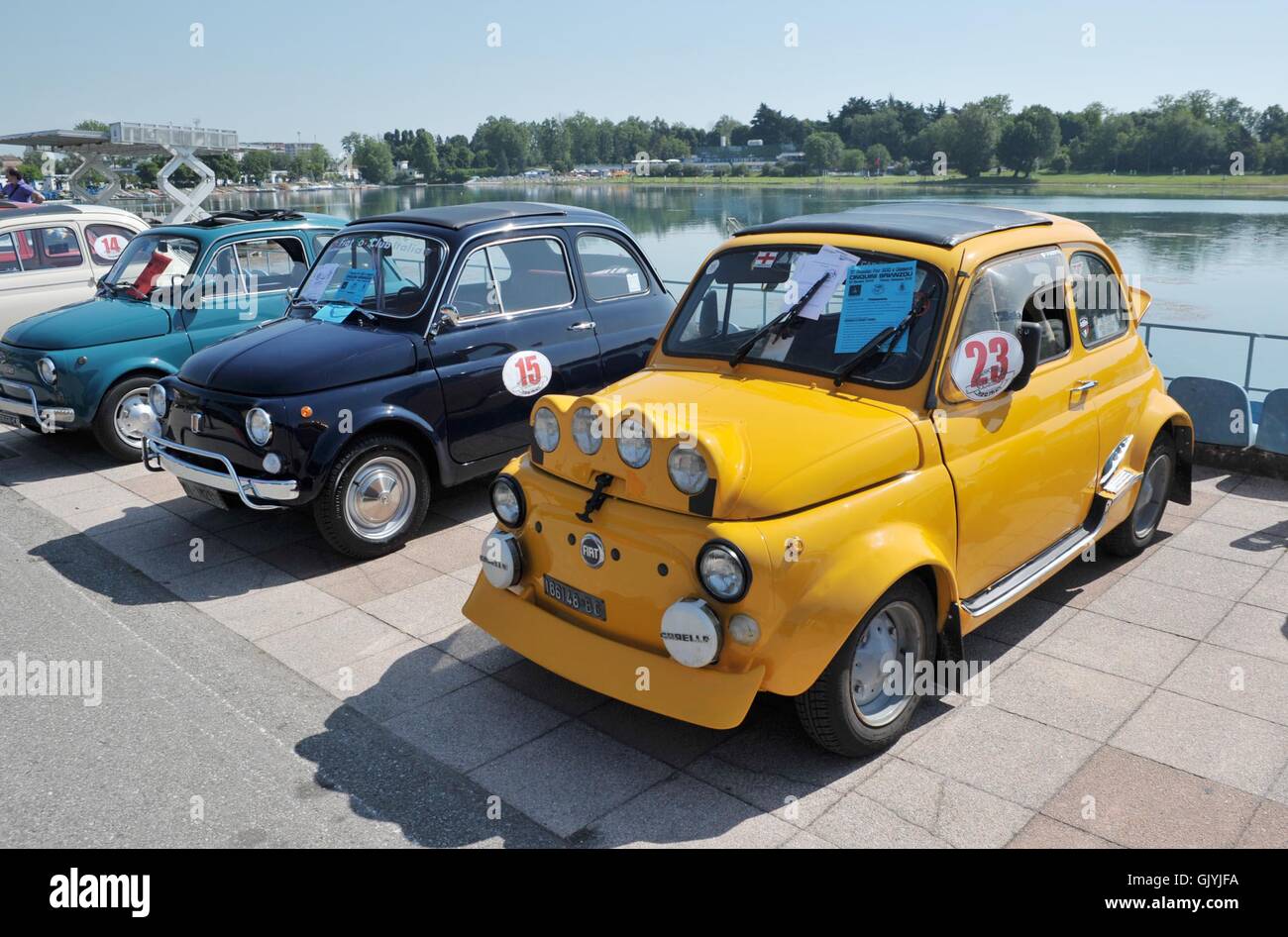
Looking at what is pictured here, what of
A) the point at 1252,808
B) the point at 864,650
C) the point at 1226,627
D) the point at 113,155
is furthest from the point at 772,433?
the point at 113,155

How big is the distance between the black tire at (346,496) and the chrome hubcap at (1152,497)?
4.68 metres

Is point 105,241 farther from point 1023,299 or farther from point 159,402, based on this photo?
point 1023,299

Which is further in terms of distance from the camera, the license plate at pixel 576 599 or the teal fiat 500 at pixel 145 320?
the teal fiat 500 at pixel 145 320

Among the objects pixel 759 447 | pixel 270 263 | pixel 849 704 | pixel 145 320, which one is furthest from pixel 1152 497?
pixel 145 320

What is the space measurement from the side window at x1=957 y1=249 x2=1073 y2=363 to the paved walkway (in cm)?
161

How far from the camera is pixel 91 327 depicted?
8453mm

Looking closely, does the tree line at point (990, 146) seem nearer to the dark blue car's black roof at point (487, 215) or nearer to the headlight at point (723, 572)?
the dark blue car's black roof at point (487, 215)

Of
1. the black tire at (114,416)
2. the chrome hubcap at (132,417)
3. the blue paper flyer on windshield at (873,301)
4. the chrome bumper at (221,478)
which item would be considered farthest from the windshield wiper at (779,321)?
the black tire at (114,416)

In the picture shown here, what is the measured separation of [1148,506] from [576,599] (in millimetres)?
4090

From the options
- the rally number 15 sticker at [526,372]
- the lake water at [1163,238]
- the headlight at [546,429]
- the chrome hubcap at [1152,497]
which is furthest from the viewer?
the lake water at [1163,238]

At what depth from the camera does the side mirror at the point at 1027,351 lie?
449 centimetres

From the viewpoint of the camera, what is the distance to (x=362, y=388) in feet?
20.4
